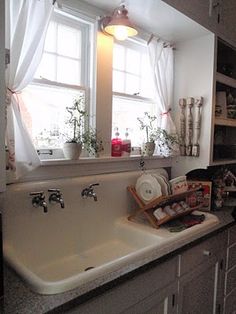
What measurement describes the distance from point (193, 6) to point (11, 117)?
129 cm

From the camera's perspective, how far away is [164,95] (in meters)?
2.12

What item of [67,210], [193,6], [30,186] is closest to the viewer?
[30,186]

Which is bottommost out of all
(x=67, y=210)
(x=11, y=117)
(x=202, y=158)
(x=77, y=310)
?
(x=77, y=310)

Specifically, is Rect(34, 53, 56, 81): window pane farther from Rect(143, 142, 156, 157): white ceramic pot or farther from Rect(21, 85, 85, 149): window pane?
Rect(143, 142, 156, 157): white ceramic pot

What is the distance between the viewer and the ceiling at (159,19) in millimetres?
1567

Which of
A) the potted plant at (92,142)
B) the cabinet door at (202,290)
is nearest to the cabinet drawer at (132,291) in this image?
the cabinet door at (202,290)

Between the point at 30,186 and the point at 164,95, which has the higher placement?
the point at 164,95

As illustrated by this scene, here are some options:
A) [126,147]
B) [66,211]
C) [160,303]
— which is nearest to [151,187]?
[126,147]

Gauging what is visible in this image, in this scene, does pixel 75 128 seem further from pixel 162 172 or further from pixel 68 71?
pixel 162 172

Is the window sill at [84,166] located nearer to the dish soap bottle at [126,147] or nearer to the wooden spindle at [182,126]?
the dish soap bottle at [126,147]

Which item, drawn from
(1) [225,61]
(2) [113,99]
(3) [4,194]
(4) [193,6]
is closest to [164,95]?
(2) [113,99]

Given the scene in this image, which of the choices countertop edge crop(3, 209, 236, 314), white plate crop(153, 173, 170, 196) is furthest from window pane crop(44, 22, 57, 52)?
countertop edge crop(3, 209, 236, 314)

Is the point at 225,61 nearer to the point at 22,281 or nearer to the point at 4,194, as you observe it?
the point at 4,194

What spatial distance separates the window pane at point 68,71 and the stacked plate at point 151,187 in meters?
0.74
